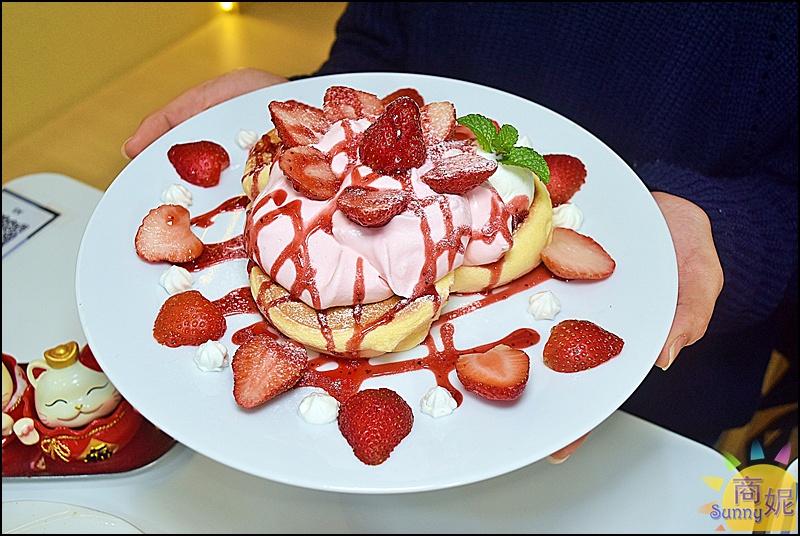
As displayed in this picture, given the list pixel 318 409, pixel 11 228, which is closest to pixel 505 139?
pixel 318 409

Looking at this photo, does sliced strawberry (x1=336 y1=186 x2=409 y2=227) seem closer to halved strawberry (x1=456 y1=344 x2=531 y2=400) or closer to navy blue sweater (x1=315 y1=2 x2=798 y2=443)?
halved strawberry (x1=456 y1=344 x2=531 y2=400)

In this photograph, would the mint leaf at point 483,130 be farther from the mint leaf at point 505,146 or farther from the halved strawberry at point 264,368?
the halved strawberry at point 264,368

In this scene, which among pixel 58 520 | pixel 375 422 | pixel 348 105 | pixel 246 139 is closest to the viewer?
pixel 375 422

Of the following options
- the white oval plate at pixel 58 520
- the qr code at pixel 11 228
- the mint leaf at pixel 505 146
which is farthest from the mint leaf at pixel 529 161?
the qr code at pixel 11 228

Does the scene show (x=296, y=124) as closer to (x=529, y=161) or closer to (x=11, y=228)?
(x=529, y=161)

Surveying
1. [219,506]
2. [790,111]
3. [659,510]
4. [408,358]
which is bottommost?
[219,506]

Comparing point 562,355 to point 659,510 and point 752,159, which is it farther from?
point 752,159

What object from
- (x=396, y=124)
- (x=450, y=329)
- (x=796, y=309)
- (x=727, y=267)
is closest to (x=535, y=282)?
(x=450, y=329)
